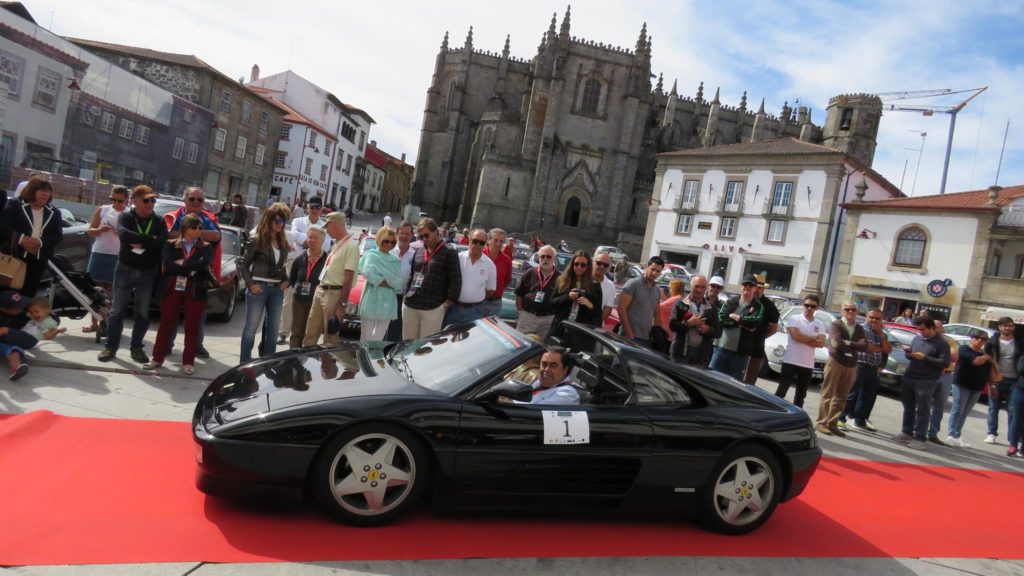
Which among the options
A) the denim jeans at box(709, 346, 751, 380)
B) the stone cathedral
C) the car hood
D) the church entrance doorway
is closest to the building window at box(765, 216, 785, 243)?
the stone cathedral

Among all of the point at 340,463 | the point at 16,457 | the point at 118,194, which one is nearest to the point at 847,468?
the point at 340,463

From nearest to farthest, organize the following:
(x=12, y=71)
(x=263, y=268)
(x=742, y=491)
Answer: (x=742, y=491)
(x=263, y=268)
(x=12, y=71)

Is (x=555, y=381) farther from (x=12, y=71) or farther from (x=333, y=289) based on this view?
(x=12, y=71)

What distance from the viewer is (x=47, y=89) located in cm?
2642

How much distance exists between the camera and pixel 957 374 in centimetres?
891

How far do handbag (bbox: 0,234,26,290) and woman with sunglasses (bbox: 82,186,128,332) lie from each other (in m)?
1.89

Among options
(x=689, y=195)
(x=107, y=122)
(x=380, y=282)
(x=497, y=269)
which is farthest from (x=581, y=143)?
(x=380, y=282)

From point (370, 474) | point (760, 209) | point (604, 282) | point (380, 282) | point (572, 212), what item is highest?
point (760, 209)

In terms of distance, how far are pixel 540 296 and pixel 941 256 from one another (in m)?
31.1

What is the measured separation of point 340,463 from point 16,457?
7.21ft

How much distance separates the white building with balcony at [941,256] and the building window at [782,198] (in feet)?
12.9

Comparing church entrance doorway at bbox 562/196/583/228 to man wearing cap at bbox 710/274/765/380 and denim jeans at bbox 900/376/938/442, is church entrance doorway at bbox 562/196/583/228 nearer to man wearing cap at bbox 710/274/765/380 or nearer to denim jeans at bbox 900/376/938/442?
denim jeans at bbox 900/376/938/442

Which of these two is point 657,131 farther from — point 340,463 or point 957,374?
point 340,463

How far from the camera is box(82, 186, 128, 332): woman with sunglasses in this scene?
7.66m
